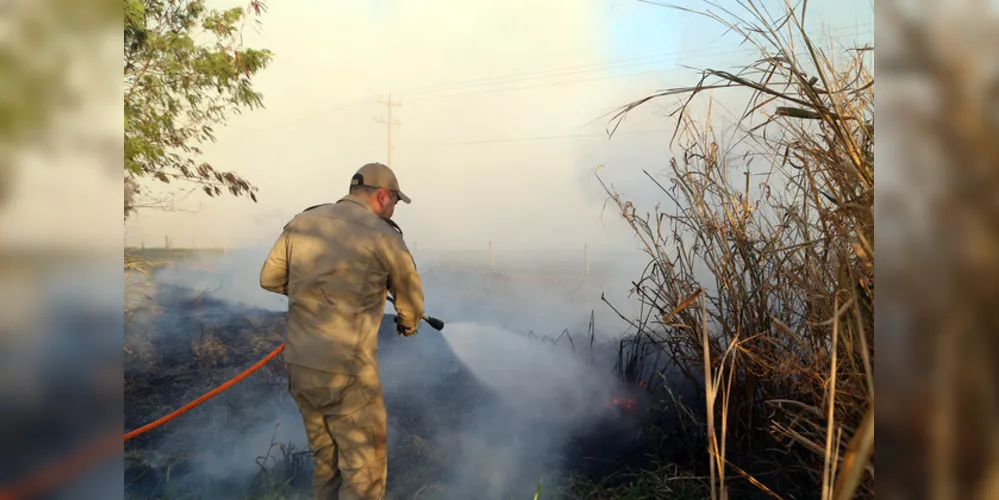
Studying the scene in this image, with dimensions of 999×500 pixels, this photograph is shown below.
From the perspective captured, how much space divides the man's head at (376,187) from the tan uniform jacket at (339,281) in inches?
3.5

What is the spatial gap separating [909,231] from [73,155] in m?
1.21

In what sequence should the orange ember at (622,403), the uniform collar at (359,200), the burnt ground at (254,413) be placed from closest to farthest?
the uniform collar at (359,200) < the burnt ground at (254,413) < the orange ember at (622,403)

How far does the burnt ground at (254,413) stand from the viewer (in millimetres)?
3449

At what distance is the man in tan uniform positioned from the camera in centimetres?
268

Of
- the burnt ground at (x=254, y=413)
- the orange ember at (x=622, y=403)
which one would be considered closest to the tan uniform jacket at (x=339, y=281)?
the burnt ground at (x=254, y=413)

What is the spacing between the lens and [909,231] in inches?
26.9

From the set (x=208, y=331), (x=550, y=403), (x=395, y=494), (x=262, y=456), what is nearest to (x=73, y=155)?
(x=395, y=494)

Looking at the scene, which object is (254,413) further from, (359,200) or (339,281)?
(359,200)

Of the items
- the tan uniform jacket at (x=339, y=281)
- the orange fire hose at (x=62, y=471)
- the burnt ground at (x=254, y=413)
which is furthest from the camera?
the burnt ground at (x=254, y=413)

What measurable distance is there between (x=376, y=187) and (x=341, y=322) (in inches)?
29.1

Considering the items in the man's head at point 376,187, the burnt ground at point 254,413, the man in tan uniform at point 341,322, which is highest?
the man's head at point 376,187

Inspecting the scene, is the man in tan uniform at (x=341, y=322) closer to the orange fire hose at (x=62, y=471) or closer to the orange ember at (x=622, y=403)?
the orange fire hose at (x=62, y=471)

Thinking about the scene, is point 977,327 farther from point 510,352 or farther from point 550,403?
point 510,352

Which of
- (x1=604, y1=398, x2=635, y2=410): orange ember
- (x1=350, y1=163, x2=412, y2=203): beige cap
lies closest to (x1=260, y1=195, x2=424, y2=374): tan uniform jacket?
(x1=350, y1=163, x2=412, y2=203): beige cap
